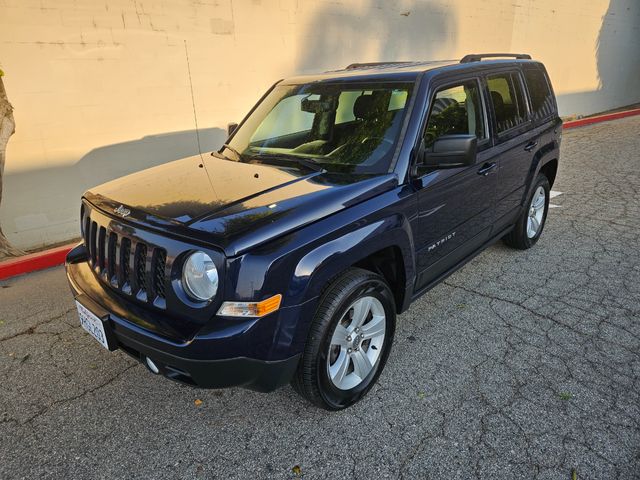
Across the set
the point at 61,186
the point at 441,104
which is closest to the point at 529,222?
the point at 441,104

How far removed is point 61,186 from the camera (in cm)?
539

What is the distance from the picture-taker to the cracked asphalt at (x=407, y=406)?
2.25m

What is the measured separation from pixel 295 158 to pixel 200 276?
4.00 feet

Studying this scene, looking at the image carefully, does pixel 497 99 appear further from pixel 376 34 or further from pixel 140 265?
pixel 376 34

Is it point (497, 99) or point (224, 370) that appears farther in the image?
point (497, 99)

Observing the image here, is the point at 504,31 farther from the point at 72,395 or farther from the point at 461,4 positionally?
the point at 72,395

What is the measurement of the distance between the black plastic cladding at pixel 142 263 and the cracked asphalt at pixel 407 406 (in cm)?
78

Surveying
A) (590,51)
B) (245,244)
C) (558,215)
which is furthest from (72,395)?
(590,51)

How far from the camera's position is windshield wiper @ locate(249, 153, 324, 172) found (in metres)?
2.82

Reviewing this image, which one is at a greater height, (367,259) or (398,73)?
(398,73)

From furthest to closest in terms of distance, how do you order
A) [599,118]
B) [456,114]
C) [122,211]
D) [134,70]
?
[599,118]
[134,70]
[456,114]
[122,211]

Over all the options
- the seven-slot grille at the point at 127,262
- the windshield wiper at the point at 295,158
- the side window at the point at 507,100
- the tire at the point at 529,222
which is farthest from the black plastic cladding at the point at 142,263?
the tire at the point at 529,222

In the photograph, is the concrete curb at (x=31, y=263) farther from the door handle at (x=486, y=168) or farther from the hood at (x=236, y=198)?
the door handle at (x=486, y=168)

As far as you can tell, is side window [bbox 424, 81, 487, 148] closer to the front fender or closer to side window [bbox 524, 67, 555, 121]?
the front fender
